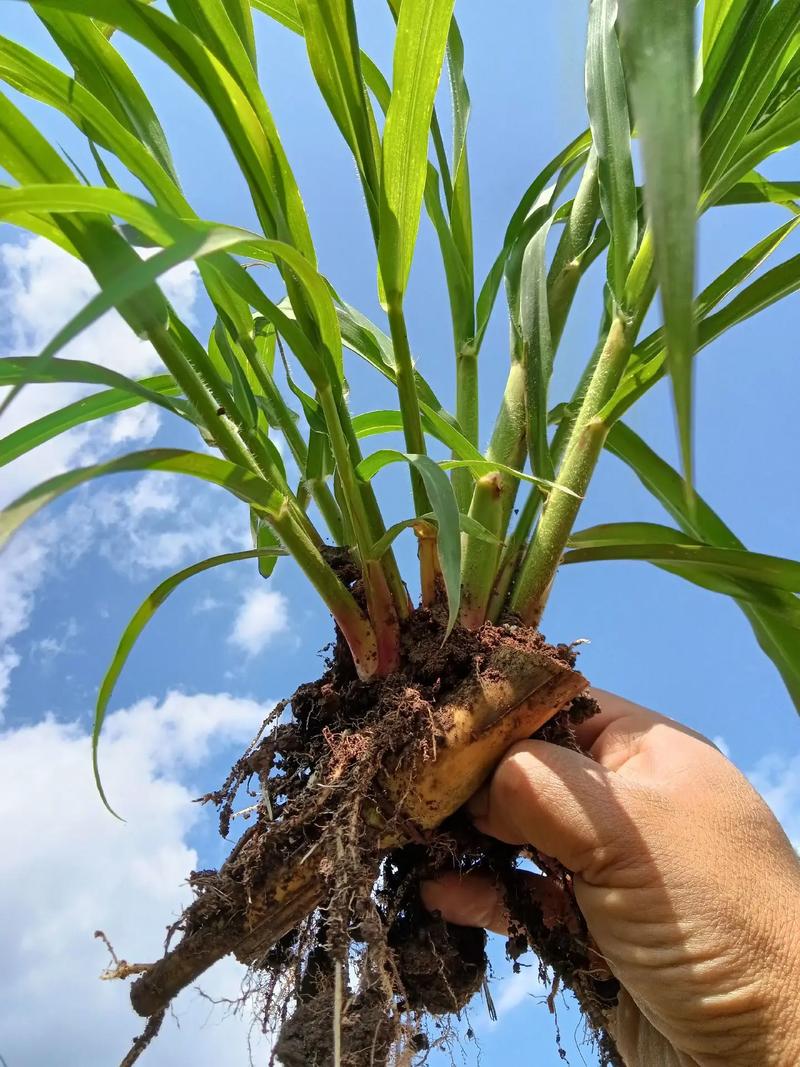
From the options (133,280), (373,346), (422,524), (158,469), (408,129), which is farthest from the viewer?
(373,346)

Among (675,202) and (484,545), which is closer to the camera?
(675,202)

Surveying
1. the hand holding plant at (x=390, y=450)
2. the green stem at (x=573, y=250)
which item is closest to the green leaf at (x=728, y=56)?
the hand holding plant at (x=390, y=450)

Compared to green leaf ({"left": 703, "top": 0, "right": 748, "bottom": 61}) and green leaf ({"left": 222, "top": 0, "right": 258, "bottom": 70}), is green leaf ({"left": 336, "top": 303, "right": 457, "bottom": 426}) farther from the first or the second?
green leaf ({"left": 703, "top": 0, "right": 748, "bottom": 61})

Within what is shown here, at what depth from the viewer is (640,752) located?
82 cm

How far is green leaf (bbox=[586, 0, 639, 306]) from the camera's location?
0.76 meters

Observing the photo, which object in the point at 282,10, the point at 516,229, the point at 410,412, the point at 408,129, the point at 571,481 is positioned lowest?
the point at 571,481

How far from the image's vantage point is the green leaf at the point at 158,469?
43 centimetres

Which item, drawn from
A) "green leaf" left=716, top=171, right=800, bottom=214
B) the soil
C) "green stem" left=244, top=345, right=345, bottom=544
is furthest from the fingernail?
"green leaf" left=716, top=171, right=800, bottom=214

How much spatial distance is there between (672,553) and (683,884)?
1.09 ft

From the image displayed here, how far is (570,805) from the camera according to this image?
0.68 metres

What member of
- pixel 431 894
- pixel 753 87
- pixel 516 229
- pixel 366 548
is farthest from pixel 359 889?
pixel 753 87

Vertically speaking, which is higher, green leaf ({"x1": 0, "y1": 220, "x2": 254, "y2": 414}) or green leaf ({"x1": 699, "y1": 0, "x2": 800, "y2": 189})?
green leaf ({"x1": 699, "y1": 0, "x2": 800, "y2": 189})

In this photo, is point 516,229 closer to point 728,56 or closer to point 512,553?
point 728,56

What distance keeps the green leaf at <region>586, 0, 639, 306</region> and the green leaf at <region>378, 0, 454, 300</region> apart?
0.67ft
